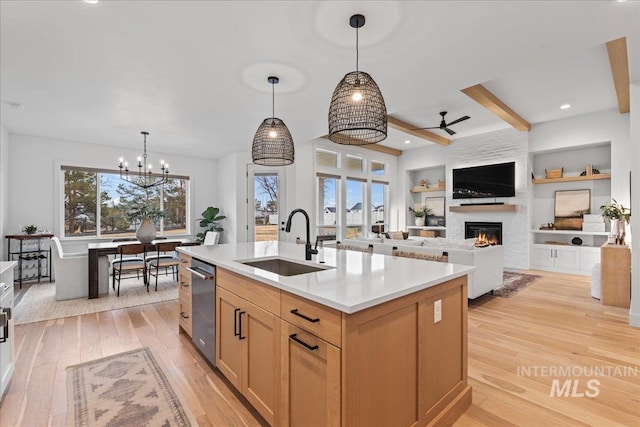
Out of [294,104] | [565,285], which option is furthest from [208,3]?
[565,285]

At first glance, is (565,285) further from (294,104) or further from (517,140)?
(294,104)

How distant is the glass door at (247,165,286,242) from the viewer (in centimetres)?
688

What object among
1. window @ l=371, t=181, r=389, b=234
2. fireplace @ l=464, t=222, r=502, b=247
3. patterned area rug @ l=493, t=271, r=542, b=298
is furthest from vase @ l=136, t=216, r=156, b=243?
fireplace @ l=464, t=222, r=502, b=247

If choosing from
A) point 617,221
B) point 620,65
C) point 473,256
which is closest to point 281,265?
point 473,256

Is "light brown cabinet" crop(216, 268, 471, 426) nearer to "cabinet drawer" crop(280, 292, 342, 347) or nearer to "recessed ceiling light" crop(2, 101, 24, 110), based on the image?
"cabinet drawer" crop(280, 292, 342, 347)

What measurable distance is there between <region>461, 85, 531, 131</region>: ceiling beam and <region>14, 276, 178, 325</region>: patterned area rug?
206 inches

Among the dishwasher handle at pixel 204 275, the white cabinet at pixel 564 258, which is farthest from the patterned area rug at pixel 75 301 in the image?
the white cabinet at pixel 564 258

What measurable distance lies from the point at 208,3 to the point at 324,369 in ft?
7.91

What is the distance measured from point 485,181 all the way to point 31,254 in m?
9.24

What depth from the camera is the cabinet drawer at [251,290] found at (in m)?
1.58

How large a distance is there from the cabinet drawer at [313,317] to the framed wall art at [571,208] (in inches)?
275

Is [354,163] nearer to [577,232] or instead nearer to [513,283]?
[513,283]

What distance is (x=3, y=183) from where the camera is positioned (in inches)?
194

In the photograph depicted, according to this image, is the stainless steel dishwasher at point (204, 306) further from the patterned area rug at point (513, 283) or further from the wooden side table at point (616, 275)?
the wooden side table at point (616, 275)
